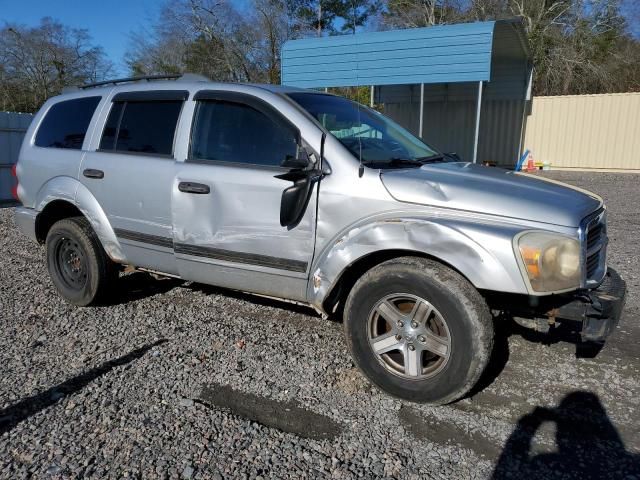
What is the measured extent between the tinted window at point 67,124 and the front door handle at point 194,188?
1398 millimetres

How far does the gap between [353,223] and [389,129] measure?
4.25ft

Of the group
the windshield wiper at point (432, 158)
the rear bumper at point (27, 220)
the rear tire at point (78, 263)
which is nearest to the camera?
the windshield wiper at point (432, 158)

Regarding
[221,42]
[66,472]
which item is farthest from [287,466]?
[221,42]

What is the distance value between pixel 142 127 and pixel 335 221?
1963 millimetres

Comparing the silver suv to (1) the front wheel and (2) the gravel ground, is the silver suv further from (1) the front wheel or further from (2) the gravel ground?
(2) the gravel ground

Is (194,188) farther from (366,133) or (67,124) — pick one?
(67,124)

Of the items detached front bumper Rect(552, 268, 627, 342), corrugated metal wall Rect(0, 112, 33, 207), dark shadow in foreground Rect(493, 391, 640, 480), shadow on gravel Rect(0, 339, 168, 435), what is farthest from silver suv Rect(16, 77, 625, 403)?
corrugated metal wall Rect(0, 112, 33, 207)

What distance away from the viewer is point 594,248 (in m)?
3.11

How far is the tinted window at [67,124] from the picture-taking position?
4598 mm

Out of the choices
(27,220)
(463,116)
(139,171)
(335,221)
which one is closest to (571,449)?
(335,221)

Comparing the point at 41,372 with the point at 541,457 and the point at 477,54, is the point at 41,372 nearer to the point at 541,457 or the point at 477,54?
the point at 541,457

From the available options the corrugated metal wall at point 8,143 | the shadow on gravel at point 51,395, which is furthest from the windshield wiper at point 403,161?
the corrugated metal wall at point 8,143

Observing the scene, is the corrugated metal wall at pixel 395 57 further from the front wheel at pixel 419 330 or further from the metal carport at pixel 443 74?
the front wheel at pixel 419 330

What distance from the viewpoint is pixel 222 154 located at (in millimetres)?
3758
